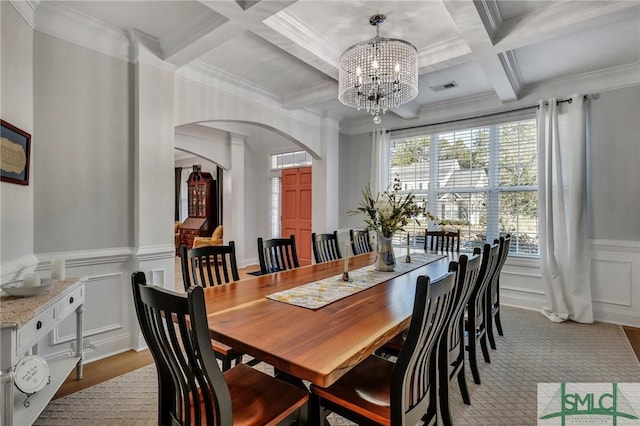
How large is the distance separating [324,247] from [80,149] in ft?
7.39

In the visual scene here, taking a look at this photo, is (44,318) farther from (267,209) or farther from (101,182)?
(267,209)

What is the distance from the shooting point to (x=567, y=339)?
3.10m

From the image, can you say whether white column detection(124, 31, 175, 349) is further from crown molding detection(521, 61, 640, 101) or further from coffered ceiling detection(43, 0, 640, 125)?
crown molding detection(521, 61, 640, 101)

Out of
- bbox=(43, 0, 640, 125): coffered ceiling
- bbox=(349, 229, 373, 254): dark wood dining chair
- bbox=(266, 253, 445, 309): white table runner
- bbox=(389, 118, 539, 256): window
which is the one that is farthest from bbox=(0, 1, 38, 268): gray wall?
bbox=(389, 118, 539, 256): window

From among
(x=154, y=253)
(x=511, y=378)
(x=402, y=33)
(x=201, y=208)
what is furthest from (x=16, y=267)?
(x=201, y=208)

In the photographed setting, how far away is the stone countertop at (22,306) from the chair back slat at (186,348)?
2.60ft

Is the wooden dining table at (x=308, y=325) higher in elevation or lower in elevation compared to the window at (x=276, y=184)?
lower

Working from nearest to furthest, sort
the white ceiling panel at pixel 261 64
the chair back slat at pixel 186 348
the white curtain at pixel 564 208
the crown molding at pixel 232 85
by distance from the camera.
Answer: the chair back slat at pixel 186 348 < the white ceiling panel at pixel 261 64 < the crown molding at pixel 232 85 < the white curtain at pixel 564 208

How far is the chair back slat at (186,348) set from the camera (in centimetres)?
95

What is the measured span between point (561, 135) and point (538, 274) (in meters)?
1.68

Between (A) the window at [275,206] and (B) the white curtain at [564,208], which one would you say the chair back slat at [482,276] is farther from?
(A) the window at [275,206]

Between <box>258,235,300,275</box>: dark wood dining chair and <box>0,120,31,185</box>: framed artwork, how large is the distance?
1647mm

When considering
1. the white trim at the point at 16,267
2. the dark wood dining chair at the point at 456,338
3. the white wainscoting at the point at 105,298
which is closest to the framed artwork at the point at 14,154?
the white trim at the point at 16,267

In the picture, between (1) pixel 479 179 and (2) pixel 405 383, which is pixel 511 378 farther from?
(1) pixel 479 179
